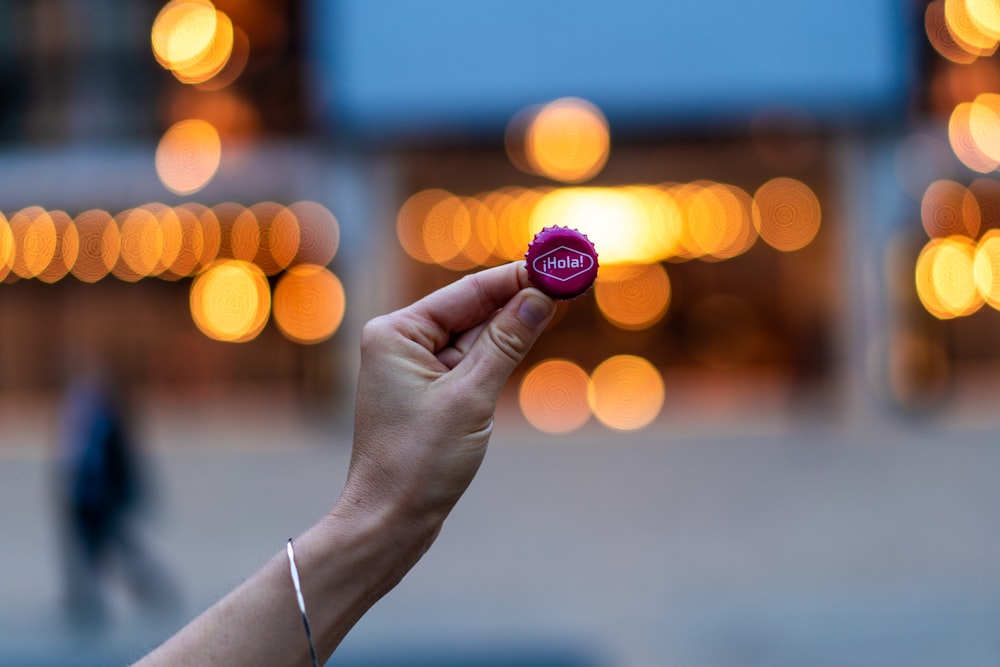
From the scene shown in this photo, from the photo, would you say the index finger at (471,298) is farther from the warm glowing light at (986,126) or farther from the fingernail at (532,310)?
the warm glowing light at (986,126)

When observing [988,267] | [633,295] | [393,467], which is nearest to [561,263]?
[393,467]

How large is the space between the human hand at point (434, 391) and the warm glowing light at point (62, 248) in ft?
35.9

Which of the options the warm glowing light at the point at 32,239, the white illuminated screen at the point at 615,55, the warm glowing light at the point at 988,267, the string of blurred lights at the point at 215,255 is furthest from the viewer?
the warm glowing light at the point at 32,239

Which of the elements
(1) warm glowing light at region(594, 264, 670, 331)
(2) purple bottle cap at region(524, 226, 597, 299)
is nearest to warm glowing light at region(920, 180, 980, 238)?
(1) warm glowing light at region(594, 264, 670, 331)

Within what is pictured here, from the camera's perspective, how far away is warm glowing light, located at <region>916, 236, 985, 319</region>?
34.6ft

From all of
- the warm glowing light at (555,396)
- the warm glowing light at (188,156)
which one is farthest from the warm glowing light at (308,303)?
the warm glowing light at (555,396)

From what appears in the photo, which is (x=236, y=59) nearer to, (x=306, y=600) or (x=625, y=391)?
(x=625, y=391)

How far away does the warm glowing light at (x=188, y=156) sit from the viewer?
11.0 meters

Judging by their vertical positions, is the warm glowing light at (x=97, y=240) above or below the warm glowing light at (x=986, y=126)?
below

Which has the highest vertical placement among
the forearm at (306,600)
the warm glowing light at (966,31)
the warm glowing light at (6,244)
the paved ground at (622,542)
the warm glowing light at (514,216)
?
the warm glowing light at (966,31)

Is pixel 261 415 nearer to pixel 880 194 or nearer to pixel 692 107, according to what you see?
pixel 692 107

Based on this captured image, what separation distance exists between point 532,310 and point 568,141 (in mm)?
8871

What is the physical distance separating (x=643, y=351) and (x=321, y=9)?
4757 mm

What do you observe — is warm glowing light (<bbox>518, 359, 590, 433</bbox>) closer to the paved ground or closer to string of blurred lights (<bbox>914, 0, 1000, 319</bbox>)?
the paved ground
